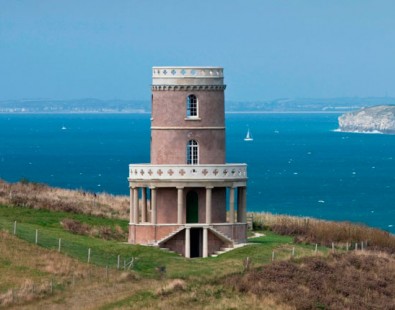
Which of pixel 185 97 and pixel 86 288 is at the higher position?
pixel 185 97

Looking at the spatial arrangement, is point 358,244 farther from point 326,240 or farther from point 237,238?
point 237,238

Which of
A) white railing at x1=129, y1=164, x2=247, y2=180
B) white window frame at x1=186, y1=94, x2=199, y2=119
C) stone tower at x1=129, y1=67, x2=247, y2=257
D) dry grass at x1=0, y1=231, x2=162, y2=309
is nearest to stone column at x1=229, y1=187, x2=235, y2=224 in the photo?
stone tower at x1=129, y1=67, x2=247, y2=257

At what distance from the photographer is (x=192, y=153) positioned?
5853 centimetres

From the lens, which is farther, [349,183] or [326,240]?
[349,183]

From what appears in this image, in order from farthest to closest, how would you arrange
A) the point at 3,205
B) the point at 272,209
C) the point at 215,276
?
the point at 272,209 < the point at 3,205 < the point at 215,276

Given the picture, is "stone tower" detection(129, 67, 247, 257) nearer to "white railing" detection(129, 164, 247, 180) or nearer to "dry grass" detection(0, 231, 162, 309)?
"white railing" detection(129, 164, 247, 180)

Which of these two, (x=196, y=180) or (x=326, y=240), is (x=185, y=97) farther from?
(x=326, y=240)

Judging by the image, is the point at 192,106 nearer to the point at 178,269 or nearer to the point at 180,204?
the point at 180,204

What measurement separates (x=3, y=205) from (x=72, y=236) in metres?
7.24

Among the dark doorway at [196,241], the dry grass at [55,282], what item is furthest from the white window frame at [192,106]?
the dry grass at [55,282]

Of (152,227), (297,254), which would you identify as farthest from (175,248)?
(297,254)

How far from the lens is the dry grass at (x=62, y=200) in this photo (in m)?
63.7

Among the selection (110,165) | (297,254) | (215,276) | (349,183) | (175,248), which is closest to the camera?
(215,276)

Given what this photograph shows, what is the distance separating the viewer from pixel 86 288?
147 ft
